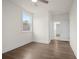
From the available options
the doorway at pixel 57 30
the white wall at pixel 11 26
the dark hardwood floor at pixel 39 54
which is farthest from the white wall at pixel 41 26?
the doorway at pixel 57 30

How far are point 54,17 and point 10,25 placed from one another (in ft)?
16.2

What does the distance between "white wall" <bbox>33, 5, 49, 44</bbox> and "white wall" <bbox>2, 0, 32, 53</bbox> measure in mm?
1772

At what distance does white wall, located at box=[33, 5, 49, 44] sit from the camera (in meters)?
4.93

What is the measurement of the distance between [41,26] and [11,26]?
8.16ft

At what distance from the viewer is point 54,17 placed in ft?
22.5

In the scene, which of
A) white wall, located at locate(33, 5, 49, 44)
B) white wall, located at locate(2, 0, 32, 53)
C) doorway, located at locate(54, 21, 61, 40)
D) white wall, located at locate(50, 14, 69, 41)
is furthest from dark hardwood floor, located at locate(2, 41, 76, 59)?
doorway, located at locate(54, 21, 61, 40)

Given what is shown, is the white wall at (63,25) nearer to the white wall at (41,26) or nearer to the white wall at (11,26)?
the white wall at (41,26)

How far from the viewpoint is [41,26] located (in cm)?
517

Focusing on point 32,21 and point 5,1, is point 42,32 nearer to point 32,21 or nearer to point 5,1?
point 32,21

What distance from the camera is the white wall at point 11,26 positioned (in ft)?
9.95

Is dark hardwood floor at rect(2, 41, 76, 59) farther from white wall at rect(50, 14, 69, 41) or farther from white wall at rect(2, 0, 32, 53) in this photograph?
white wall at rect(50, 14, 69, 41)

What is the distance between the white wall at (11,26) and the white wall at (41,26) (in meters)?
1.77

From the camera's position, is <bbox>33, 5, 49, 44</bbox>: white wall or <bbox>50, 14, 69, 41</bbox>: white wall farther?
<bbox>50, 14, 69, 41</bbox>: white wall

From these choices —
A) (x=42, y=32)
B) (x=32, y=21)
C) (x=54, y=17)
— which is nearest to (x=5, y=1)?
(x=32, y=21)
